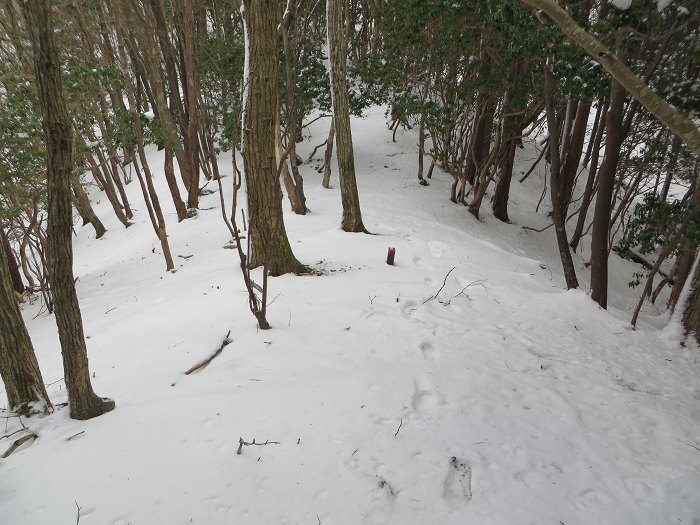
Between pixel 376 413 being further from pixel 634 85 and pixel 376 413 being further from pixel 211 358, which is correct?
pixel 634 85

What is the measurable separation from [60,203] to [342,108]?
5.80 meters

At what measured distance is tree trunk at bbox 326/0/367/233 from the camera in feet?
23.5

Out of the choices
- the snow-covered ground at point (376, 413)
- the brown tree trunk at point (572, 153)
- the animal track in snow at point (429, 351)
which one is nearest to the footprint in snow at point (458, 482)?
the snow-covered ground at point (376, 413)

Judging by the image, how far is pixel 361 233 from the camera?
26.5 ft

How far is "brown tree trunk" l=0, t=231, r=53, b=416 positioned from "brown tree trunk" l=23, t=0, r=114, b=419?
0.33m

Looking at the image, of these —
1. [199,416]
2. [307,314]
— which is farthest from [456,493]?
[307,314]

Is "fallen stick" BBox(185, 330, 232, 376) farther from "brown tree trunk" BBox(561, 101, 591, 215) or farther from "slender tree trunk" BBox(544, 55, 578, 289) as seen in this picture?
"brown tree trunk" BBox(561, 101, 591, 215)

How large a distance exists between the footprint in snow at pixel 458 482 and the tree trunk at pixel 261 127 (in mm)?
2789

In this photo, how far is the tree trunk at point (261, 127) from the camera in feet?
15.6

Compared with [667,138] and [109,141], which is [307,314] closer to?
[109,141]

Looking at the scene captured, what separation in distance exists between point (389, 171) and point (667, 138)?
8124 millimetres

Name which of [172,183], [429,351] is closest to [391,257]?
[429,351]

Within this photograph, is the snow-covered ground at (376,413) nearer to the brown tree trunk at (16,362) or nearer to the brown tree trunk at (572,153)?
the brown tree trunk at (16,362)

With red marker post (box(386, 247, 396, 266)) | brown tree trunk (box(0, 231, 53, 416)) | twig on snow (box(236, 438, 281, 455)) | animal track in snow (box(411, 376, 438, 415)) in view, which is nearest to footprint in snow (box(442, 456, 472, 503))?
animal track in snow (box(411, 376, 438, 415))
